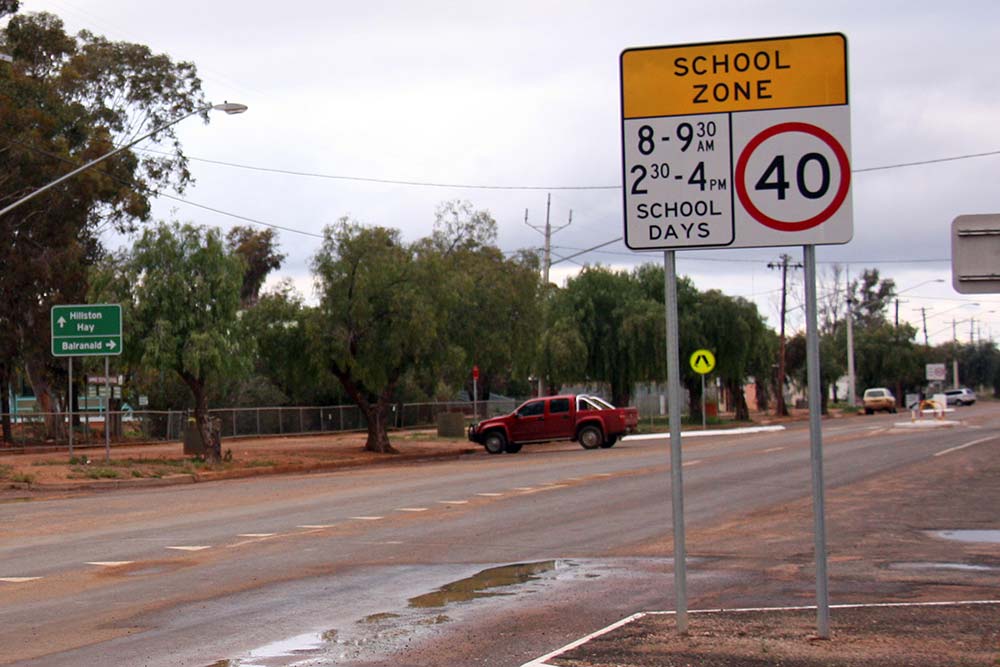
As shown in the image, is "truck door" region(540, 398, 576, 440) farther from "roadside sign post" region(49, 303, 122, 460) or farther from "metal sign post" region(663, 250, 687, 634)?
"metal sign post" region(663, 250, 687, 634)

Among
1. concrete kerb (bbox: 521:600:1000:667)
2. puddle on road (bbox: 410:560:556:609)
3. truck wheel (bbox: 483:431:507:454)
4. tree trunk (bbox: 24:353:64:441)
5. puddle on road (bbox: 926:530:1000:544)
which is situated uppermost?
tree trunk (bbox: 24:353:64:441)

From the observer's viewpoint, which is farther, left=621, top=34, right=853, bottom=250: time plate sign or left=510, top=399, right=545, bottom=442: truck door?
left=510, top=399, right=545, bottom=442: truck door

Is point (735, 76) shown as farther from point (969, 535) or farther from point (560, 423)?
point (560, 423)

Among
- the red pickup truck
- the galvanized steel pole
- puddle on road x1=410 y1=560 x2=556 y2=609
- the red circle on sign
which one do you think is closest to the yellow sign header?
the red circle on sign

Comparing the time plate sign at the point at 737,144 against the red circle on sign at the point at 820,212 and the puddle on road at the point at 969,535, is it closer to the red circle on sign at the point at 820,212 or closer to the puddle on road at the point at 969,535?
the red circle on sign at the point at 820,212

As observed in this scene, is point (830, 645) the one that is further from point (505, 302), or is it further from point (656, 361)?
point (656, 361)

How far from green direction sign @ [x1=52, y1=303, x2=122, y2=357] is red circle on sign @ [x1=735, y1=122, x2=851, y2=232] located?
24.5m

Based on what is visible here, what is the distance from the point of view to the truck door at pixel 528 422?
4000 cm

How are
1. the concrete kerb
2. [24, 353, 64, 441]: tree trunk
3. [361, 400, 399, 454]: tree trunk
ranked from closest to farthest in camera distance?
the concrete kerb
[361, 400, 399, 454]: tree trunk
[24, 353, 64, 441]: tree trunk

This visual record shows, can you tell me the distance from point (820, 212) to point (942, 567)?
6009 mm

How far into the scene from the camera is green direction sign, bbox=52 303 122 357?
3009 centimetres

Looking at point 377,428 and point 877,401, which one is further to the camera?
point 877,401

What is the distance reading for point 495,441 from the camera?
40.6 m

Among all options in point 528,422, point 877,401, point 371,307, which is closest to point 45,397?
point 371,307
